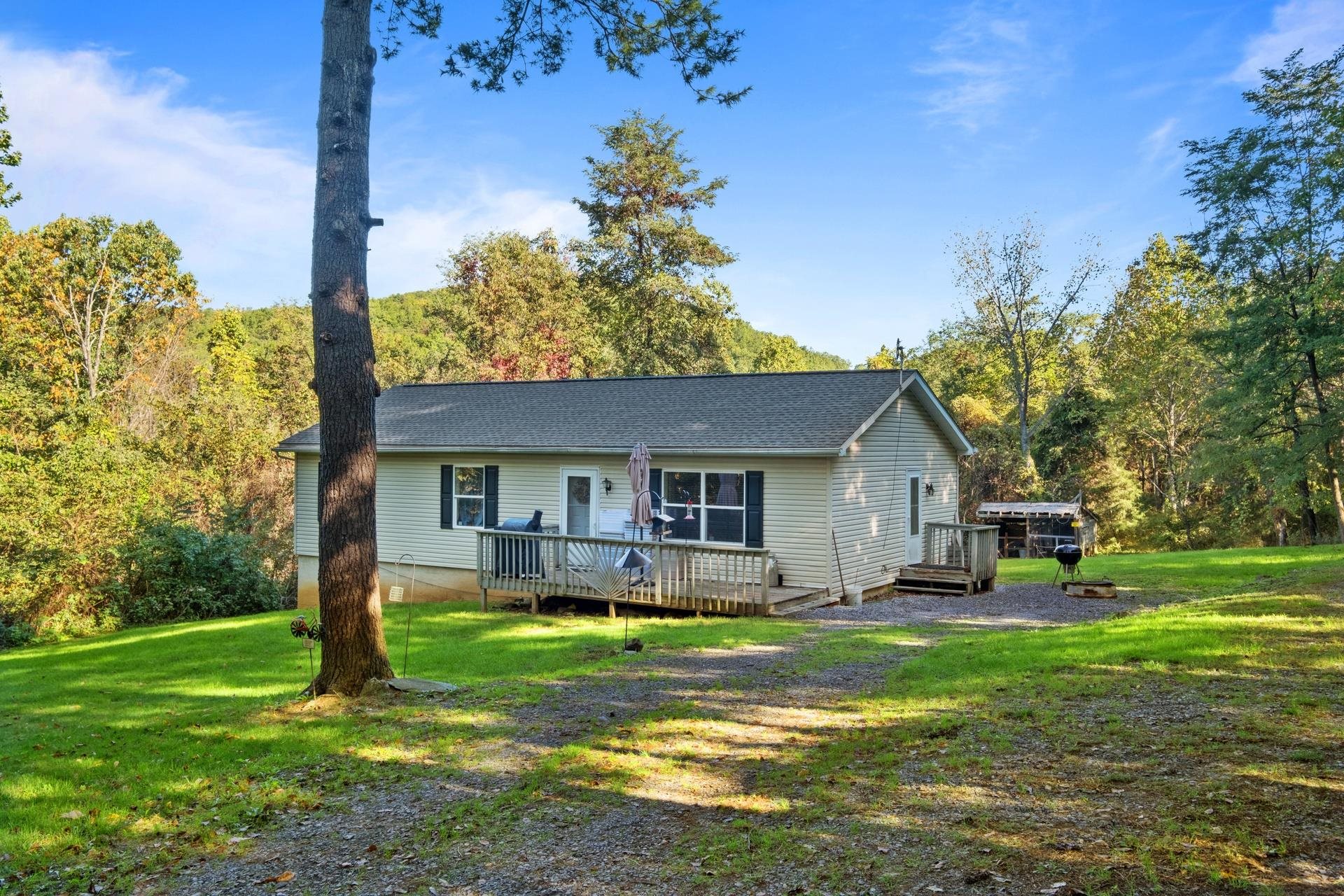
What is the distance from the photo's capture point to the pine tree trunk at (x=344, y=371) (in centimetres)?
714

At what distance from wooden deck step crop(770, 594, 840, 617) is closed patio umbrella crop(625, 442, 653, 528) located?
2.50 meters

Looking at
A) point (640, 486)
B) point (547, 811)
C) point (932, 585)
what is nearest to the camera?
point (547, 811)

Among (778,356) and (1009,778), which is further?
(778,356)

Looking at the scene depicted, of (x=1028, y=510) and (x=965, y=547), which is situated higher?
(x=1028, y=510)

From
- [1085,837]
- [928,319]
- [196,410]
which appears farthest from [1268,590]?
[928,319]

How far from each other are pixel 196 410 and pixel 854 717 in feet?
90.2

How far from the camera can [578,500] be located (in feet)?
53.6

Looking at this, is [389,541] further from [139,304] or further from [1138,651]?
[139,304]

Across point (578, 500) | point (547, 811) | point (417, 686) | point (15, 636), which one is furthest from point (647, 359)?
point (547, 811)

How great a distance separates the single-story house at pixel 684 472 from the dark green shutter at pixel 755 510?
0.02 metres

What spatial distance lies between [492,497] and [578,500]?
2035 mm

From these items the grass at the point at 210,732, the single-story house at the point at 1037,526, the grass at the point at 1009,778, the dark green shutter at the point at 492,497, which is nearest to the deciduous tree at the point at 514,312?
the single-story house at the point at 1037,526

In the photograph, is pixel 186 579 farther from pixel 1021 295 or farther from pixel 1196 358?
pixel 1196 358

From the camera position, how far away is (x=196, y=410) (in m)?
27.2
